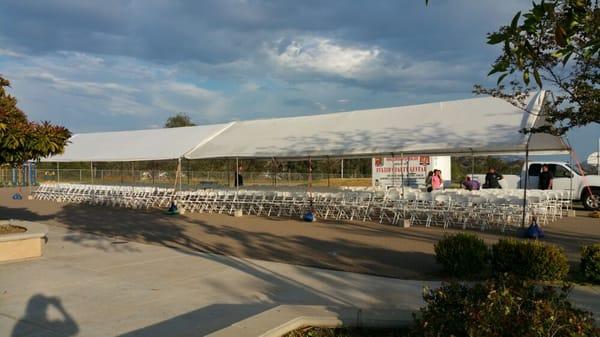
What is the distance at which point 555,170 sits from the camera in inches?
892

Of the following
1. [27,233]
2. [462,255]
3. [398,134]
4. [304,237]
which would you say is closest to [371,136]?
[398,134]

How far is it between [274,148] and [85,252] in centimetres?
829

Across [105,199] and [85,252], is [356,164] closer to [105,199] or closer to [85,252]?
[105,199]

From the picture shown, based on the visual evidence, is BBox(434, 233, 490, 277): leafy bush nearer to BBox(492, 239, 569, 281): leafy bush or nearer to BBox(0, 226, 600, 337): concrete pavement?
BBox(492, 239, 569, 281): leafy bush

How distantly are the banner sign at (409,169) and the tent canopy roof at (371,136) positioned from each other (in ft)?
31.9

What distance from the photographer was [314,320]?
4.89 metres

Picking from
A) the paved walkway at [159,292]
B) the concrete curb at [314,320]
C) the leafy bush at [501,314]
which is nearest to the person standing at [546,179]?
the paved walkway at [159,292]

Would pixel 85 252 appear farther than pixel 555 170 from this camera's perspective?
No

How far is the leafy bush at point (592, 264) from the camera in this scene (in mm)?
7449

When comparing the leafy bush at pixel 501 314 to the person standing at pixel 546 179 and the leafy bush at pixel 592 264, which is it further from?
the person standing at pixel 546 179

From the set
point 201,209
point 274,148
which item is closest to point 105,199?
point 201,209

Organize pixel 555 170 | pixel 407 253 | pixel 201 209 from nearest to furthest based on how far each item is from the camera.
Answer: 1. pixel 407 253
2. pixel 201 209
3. pixel 555 170

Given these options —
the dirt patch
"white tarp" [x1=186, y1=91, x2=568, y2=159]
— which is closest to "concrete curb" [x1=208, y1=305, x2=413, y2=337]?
the dirt patch

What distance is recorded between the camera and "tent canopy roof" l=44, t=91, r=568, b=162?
46.1 ft
